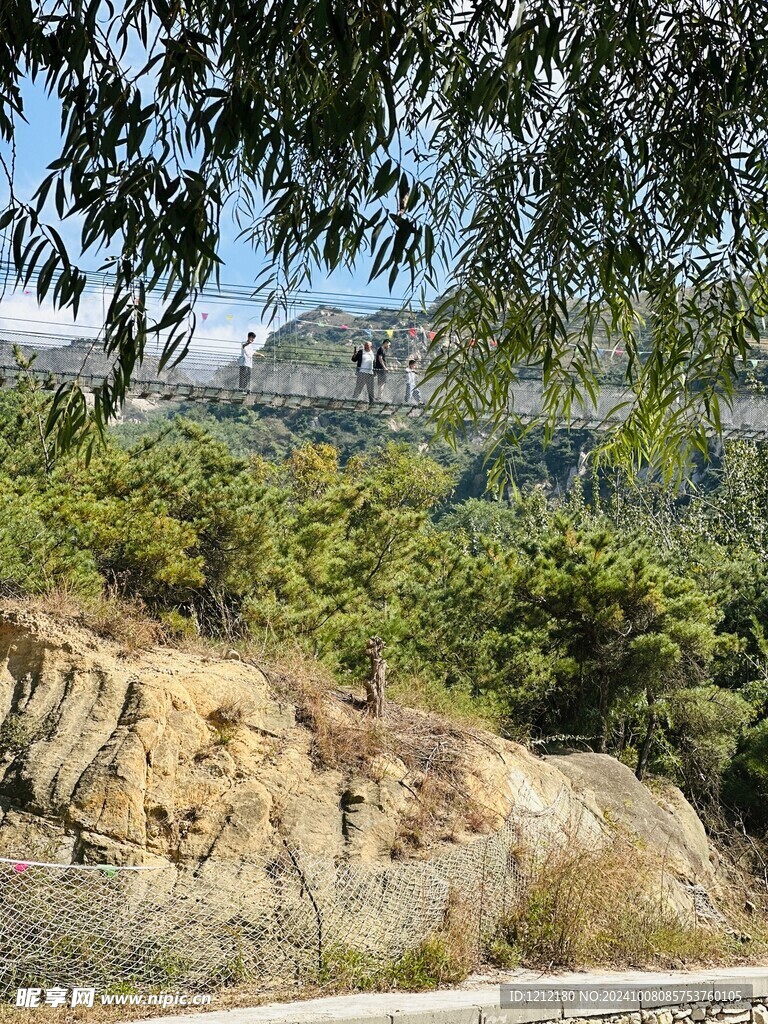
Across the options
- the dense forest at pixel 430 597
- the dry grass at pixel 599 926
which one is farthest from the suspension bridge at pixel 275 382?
the dry grass at pixel 599 926

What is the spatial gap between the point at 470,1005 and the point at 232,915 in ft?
6.15

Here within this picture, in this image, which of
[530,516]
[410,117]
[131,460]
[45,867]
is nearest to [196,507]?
[131,460]

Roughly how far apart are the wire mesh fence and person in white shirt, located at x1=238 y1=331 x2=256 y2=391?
12240 mm

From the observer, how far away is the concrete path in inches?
238

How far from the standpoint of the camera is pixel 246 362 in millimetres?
19875

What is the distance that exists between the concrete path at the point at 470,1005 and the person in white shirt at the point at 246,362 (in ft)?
44.4

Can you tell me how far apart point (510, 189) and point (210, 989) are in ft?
17.7

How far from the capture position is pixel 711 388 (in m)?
3.85

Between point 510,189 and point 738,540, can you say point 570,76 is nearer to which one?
point 510,189

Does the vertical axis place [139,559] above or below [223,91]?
below

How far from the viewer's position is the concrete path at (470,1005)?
6055 millimetres

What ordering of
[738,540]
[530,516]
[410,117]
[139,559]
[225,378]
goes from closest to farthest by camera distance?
[410,117] → [139,559] → [225,378] → [738,540] → [530,516]

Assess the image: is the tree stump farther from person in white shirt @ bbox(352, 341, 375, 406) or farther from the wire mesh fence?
person in white shirt @ bbox(352, 341, 375, 406)

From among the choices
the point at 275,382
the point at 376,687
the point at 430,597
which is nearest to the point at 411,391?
the point at 275,382
